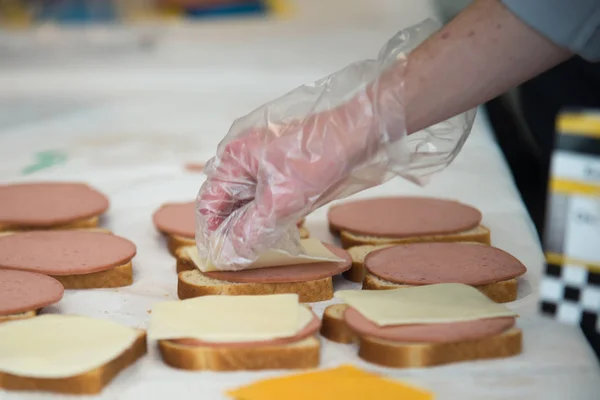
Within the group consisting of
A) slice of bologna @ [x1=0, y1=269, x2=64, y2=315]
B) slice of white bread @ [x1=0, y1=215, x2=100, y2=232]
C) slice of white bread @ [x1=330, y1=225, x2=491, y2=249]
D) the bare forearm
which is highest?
the bare forearm

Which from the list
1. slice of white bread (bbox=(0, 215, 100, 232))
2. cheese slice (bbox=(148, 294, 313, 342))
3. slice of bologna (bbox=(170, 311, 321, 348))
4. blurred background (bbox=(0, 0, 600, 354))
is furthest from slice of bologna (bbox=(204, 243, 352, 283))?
blurred background (bbox=(0, 0, 600, 354))

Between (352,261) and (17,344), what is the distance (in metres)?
0.59

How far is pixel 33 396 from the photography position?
44.6 inches

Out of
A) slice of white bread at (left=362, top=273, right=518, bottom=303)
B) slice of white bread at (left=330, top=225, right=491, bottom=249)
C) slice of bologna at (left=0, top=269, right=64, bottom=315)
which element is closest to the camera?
slice of bologna at (left=0, top=269, right=64, bottom=315)

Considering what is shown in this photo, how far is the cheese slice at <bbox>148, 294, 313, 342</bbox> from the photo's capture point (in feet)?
3.98

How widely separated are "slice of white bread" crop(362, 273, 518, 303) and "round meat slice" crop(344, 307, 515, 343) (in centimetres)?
17

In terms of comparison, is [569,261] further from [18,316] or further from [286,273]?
[18,316]

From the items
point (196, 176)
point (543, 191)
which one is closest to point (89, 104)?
point (196, 176)

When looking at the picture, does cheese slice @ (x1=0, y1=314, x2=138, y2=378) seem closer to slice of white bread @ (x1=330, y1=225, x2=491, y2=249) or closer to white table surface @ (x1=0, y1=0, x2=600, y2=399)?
white table surface @ (x1=0, y1=0, x2=600, y2=399)

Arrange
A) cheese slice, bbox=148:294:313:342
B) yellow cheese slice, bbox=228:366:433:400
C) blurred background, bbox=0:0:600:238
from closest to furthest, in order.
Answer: yellow cheese slice, bbox=228:366:433:400, cheese slice, bbox=148:294:313:342, blurred background, bbox=0:0:600:238

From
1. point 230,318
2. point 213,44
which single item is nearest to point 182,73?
point 213,44

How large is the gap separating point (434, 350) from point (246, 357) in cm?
25

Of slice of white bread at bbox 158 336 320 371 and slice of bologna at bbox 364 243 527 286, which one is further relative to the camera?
slice of bologna at bbox 364 243 527 286

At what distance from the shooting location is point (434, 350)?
1.20m
